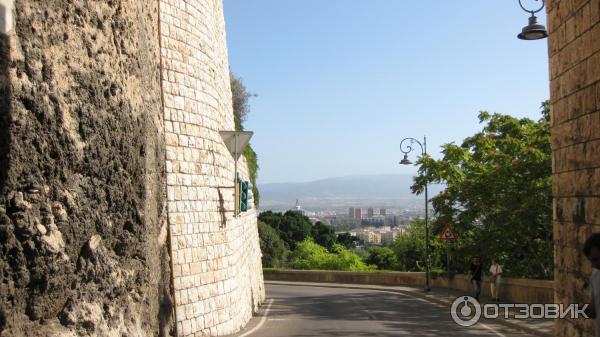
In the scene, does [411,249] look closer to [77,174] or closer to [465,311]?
[465,311]

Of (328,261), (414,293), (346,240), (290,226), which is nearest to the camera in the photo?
(414,293)

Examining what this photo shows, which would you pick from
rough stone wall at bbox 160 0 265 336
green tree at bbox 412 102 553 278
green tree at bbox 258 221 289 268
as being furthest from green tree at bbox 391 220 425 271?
rough stone wall at bbox 160 0 265 336

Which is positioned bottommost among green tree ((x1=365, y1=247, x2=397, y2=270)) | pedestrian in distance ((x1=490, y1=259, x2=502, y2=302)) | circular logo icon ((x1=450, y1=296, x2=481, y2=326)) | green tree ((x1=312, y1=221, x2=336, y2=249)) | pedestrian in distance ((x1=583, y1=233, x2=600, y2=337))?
green tree ((x1=365, y1=247, x2=397, y2=270))

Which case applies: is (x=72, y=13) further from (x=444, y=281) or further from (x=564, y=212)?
(x=444, y=281)

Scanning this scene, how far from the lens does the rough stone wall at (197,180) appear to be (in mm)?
11555

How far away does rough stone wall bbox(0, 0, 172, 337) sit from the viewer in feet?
19.4

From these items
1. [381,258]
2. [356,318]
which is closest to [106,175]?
[356,318]

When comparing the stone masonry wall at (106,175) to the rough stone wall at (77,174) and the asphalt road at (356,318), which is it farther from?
the asphalt road at (356,318)

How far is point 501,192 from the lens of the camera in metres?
20.7

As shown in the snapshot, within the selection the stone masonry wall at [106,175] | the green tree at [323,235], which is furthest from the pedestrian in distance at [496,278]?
the green tree at [323,235]

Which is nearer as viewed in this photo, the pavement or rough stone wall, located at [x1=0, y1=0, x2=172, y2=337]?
rough stone wall, located at [x1=0, y1=0, x2=172, y2=337]

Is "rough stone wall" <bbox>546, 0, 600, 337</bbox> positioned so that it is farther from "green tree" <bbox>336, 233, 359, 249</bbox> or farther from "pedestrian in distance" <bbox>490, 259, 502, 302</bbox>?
"green tree" <bbox>336, 233, 359, 249</bbox>

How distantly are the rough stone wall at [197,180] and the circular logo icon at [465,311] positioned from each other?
5753 mm

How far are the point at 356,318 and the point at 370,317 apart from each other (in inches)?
19.4
